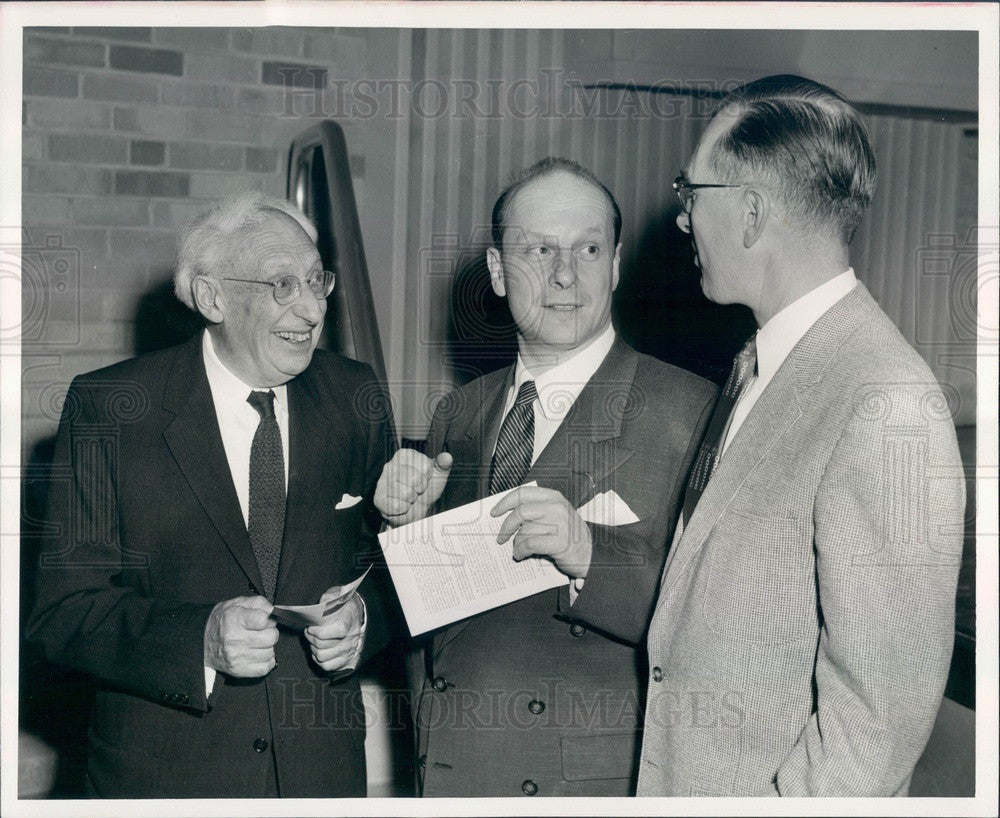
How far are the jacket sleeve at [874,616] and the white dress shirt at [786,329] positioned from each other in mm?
206

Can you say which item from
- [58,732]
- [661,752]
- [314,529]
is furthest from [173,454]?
[661,752]

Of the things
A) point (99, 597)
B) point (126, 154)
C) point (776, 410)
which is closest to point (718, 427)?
point (776, 410)

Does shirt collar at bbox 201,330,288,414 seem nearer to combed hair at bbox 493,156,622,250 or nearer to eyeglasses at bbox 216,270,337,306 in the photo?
eyeglasses at bbox 216,270,337,306

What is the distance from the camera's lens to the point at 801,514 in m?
1.50

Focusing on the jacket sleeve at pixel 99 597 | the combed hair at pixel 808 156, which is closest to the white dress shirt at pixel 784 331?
the combed hair at pixel 808 156

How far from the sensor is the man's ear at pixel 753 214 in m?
1.62

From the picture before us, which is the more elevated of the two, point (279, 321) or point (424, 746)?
point (279, 321)

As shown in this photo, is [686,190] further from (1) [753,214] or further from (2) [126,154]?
(2) [126,154]

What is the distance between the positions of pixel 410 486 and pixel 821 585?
824mm

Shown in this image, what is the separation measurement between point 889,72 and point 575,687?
1.52 m

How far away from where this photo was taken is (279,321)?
1906mm

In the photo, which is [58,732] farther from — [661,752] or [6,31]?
[6,31]

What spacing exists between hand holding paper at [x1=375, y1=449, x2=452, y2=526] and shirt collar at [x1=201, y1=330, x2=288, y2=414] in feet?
0.98

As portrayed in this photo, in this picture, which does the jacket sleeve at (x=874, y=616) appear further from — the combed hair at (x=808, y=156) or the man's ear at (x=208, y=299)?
the man's ear at (x=208, y=299)
